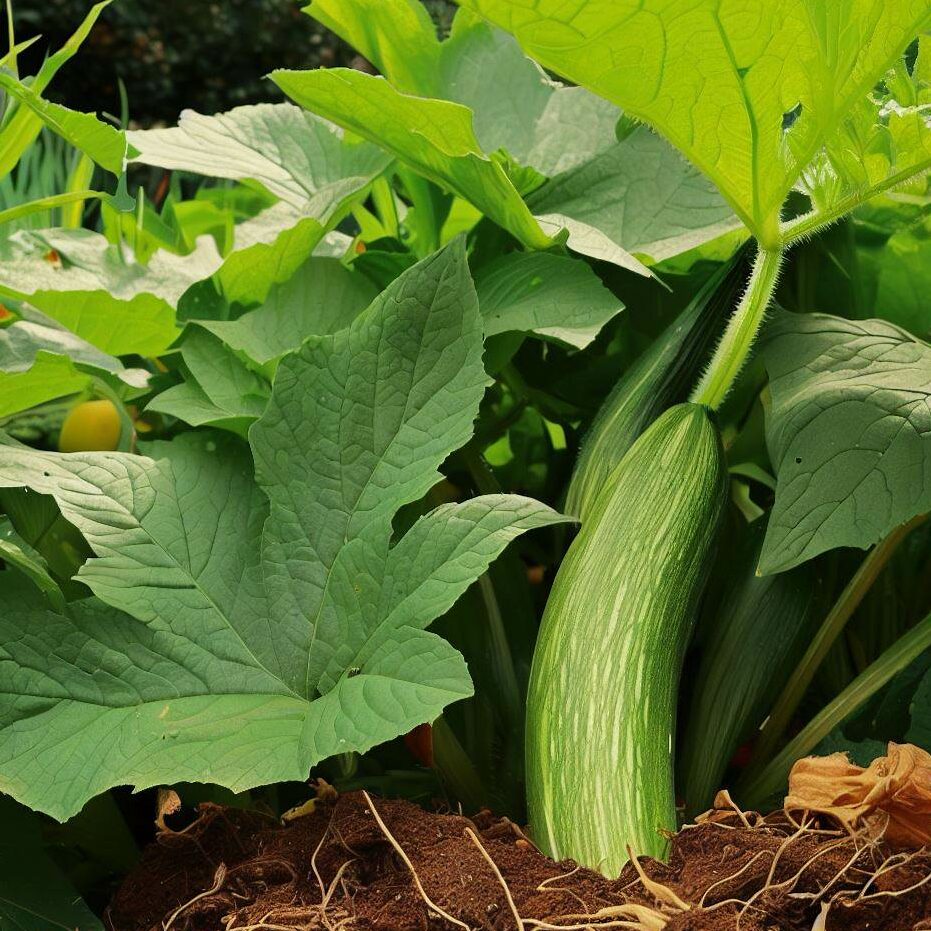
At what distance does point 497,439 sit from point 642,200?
0.21m

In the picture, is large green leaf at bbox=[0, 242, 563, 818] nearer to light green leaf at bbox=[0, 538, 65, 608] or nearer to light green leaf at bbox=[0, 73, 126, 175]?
light green leaf at bbox=[0, 538, 65, 608]

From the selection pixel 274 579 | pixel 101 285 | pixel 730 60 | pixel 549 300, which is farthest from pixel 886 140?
pixel 101 285

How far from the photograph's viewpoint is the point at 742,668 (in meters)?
0.73

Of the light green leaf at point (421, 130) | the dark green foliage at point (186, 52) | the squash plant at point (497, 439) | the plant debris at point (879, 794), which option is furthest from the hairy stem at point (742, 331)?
the dark green foliage at point (186, 52)

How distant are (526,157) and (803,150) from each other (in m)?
0.31

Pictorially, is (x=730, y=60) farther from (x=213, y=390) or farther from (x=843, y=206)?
(x=213, y=390)

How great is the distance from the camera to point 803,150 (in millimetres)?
652

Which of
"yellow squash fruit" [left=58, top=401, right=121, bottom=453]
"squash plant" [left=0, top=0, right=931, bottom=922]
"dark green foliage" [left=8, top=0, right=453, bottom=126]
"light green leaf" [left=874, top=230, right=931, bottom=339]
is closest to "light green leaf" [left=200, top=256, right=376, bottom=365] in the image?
"squash plant" [left=0, top=0, right=931, bottom=922]

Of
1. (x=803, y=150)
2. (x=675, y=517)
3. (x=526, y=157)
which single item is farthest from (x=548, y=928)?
(x=526, y=157)

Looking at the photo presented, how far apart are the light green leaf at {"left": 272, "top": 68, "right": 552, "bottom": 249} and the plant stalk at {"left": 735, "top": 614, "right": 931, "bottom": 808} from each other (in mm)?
327

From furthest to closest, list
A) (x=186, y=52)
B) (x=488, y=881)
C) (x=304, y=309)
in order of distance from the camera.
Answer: (x=186, y=52) < (x=304, y=309) < (x=488, y=881)

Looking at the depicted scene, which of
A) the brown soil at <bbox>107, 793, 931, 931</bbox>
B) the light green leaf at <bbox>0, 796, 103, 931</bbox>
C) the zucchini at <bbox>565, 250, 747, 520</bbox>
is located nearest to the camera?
the brown soil at <bbox>107, 793, 931, 931</bbox>

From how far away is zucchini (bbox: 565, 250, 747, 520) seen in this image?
753 millimetres

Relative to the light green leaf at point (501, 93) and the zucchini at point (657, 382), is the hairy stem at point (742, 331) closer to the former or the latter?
the zucchini at point (657, 382)
